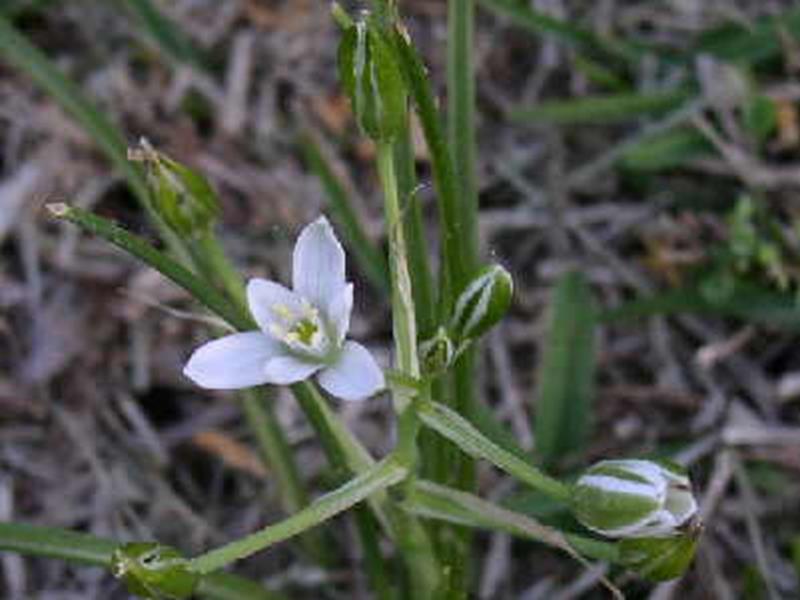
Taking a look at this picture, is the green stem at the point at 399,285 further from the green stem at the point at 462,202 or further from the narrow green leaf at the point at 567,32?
the narrow green leaf at the point at 567,32

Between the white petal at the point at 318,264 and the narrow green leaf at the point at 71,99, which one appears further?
the narrow green leaf at the point at 71,99

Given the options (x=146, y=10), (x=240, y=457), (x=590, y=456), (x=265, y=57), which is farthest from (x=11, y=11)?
(x=590, y=456)

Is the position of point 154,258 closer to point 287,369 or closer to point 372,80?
point 287,369

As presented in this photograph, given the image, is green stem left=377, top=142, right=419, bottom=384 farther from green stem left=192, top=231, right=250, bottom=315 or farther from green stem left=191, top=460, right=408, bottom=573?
green stem left=192, top=231, right=250, bottom=315

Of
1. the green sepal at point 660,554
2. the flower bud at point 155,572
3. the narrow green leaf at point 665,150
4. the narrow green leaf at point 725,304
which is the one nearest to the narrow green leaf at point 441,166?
the green sepal at point 660,554

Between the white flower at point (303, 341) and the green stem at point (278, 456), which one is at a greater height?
the white flower at point (303, 341)

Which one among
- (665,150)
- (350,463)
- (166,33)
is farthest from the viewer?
(166,33)

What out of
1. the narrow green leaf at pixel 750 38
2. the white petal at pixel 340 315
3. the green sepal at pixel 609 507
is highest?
the narrow green leaf at pixel 750 38

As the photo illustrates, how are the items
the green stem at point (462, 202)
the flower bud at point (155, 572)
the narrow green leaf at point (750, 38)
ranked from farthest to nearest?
the narrow green leaf at point (750, 38)
the green stem at point (462, 202)
the flower bud at point (155, 572)

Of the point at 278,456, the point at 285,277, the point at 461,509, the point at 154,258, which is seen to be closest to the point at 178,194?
the point at 154,258
